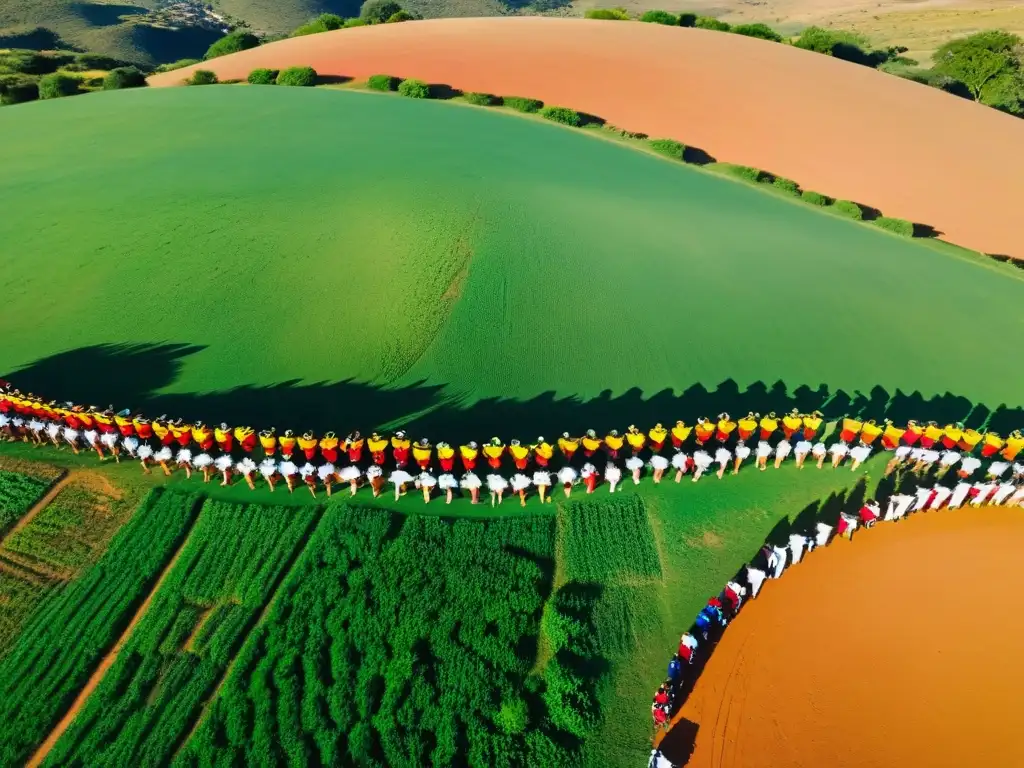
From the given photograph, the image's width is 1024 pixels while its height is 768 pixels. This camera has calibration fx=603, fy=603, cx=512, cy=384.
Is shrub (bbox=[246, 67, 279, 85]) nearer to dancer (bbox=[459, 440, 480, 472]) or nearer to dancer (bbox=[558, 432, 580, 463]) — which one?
dancer (bbox=[459, 440, 480, 472])

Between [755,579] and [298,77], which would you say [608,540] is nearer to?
[755,579]

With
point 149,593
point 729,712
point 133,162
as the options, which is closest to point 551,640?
point 729,712

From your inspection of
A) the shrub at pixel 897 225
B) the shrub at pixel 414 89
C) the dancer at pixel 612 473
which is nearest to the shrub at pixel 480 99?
the shrub at pixel 414 89

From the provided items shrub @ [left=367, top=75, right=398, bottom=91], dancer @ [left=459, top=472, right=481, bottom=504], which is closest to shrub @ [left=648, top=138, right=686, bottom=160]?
shrub @ [left=367, top=75, right=398, bottom=91]

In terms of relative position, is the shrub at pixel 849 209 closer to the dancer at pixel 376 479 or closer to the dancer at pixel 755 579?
the dancer at pixel 755 579

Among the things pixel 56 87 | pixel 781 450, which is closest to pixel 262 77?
pixel 56 87

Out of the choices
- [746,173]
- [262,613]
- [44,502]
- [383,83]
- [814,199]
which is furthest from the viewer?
[383,83]
